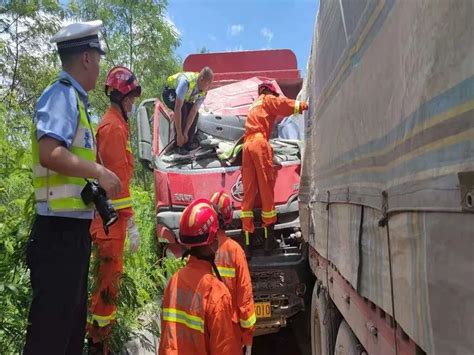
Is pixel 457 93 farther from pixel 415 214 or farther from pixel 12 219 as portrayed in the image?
pixel 12 219

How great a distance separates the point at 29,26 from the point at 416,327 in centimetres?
1309

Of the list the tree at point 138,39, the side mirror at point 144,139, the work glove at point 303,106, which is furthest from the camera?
the tree at point 138,39

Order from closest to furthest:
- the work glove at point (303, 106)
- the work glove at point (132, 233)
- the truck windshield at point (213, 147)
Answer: the work glove at point (132, 233) < the work glove at point (303, 106) < the truck windshield at point (213, 147)

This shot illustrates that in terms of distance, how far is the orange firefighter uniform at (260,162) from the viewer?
15.9ft

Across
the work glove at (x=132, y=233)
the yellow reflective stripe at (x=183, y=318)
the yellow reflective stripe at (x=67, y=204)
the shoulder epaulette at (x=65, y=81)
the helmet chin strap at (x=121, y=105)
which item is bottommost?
the yellow reflective stripe at (x=183, y=318)

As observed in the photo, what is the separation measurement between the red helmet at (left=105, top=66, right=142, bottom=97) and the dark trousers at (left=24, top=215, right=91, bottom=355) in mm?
1379

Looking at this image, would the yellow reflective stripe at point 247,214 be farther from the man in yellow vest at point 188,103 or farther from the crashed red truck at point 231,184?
the man in yellow vest at point 188,103

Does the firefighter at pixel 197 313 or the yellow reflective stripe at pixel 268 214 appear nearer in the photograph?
the firefighter at pixel 197 313

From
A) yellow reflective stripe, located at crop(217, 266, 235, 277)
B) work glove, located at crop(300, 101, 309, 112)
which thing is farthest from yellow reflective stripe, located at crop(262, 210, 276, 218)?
yellow reflective stripe, located at crop(217, 266, 235, 277)

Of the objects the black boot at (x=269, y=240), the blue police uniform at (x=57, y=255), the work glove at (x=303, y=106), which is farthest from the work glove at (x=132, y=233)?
the work glove at (x=303, y=106)

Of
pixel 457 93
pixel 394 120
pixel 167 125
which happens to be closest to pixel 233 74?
pixel 167 125

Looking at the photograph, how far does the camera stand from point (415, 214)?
1301mm

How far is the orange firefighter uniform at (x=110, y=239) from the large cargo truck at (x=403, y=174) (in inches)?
55.4

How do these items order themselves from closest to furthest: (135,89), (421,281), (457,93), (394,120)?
(457,93) < (421,281) < (394,120) < (135,89)
